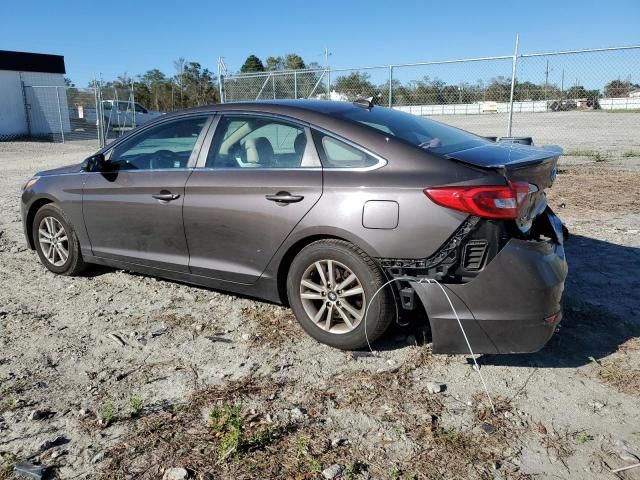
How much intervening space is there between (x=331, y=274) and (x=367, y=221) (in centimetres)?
44

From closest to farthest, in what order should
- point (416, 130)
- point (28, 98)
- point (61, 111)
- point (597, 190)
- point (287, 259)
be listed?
point (287, 259), point (416, 130), point (597, 190), point (28, 98), point (61, 111)

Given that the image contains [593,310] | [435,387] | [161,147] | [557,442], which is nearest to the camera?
[557,442]

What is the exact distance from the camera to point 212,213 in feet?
12.8

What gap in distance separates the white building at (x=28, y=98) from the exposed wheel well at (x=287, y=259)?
90.9 ft

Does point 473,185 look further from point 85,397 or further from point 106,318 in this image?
point 106,318

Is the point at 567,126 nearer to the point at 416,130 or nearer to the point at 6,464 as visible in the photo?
the point at 416,130

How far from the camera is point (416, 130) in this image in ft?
12.5

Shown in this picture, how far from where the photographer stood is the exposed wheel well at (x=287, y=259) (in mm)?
3496

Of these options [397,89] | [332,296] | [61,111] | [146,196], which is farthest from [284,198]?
[61,111]

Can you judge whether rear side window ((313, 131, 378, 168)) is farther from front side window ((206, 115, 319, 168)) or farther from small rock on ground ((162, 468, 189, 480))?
small rock on ground ((162, 468, 189, 480))

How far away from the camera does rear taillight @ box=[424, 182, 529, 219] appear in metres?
2.98

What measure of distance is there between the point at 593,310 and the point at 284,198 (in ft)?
8.10

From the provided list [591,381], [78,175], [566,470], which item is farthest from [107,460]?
[78,175]

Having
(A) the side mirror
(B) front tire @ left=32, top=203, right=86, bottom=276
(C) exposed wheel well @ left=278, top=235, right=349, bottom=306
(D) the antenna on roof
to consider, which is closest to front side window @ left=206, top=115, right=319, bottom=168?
(C) exposed wheel well @ left=278, top=235, right=349, bottom=306
